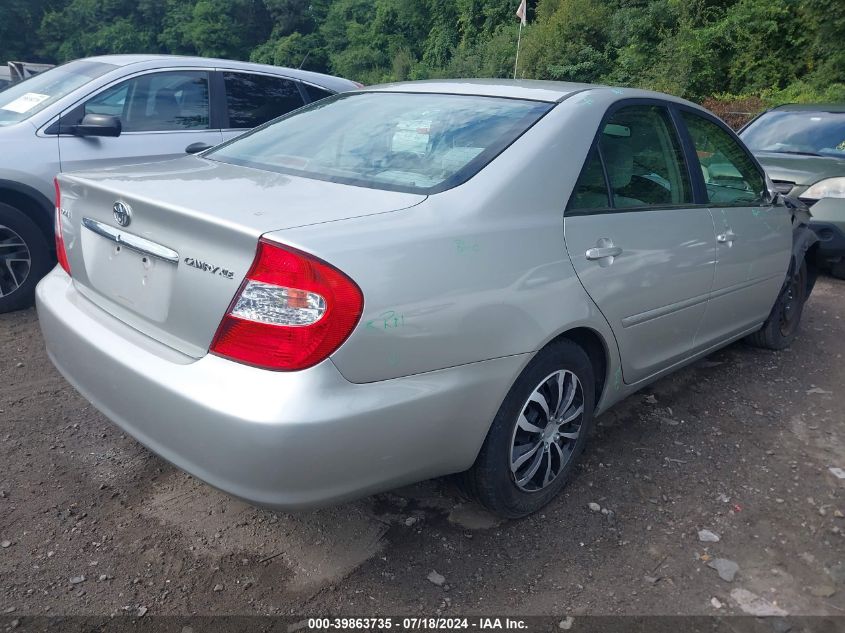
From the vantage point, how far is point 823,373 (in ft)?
14.1

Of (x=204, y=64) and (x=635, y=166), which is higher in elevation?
(x=204, y=64)

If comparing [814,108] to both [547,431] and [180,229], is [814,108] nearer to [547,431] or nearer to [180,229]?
[547,431]

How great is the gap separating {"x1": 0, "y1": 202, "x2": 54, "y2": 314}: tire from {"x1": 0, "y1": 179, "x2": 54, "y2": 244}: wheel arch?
3.2 inches

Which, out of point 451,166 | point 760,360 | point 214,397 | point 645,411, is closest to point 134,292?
point 214,397

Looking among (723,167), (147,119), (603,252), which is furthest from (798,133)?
(147,119)

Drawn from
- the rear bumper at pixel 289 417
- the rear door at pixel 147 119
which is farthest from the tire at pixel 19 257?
the rear bumper at pixel 289 417

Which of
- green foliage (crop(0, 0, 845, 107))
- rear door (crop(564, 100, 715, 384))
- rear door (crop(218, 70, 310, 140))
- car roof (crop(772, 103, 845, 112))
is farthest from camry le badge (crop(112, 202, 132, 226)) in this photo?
car roof (crop(772, 103, 845, 112))

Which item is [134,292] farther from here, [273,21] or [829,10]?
[273,21]

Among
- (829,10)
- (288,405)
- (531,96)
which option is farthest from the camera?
(829,10)

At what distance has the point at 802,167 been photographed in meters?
6.53

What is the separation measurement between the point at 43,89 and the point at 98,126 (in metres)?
0.86

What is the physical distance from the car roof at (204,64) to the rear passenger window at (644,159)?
9.60 ft

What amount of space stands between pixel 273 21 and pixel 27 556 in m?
66.6

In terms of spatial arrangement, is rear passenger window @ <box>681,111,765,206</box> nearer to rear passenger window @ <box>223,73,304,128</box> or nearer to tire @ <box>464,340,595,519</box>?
tire @ <box>464,340,595,519</box>
